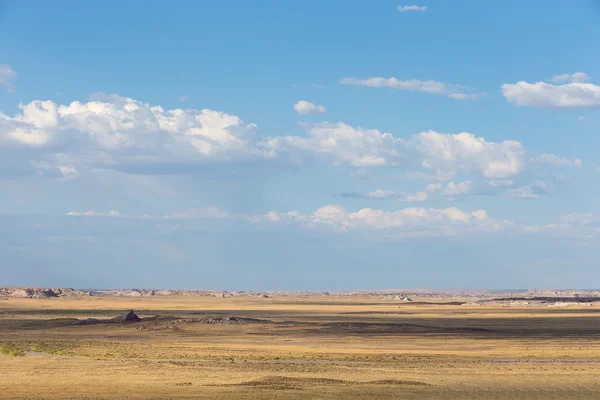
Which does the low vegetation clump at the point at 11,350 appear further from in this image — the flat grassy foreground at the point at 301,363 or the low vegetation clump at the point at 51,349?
the low vegetation clump at the point at 51,349

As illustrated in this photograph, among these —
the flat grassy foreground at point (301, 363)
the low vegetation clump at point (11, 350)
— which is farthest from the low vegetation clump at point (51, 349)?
the low vegetation clump at point (11, 350)

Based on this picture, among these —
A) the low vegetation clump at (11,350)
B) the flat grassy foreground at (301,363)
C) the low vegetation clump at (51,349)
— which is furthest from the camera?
the low vegetation clump at (51,349)

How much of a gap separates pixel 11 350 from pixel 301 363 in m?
22.1

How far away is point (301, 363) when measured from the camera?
5381 cm

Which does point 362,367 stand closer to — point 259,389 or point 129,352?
point 259,389

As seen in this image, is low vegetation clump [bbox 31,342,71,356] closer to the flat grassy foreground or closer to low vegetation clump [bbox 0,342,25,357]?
the flat grassy foreground

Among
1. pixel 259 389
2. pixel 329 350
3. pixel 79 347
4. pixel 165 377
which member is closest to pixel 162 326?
pixel 79 347

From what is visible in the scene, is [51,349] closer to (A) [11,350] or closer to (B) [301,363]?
(A) [11,350]

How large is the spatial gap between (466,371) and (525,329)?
46.1 m

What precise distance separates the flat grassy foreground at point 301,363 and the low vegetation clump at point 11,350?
0.11 metres

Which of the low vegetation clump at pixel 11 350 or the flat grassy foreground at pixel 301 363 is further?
the low vegetation clump at pixel 11 350

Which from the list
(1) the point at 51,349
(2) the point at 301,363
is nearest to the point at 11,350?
(1) the point at 51,349

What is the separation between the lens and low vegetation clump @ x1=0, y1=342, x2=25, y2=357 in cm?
5956

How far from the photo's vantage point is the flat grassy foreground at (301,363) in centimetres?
4062
